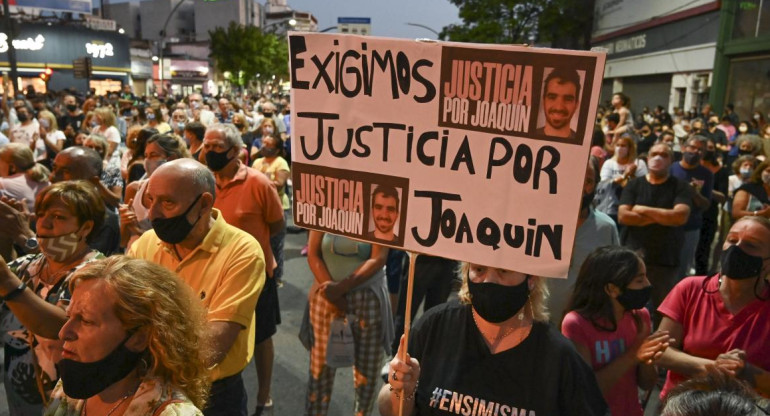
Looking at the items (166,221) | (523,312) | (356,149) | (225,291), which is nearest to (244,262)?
(225,291)

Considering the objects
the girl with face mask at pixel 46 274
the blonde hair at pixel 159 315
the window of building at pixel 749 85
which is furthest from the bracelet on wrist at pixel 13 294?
the window of building at pixel 749 85

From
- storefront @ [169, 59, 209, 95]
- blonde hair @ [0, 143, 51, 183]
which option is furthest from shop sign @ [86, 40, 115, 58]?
blonde hair @ [0, 143, 51, 183]

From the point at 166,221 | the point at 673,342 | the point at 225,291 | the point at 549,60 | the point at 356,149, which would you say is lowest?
the point at 673,342

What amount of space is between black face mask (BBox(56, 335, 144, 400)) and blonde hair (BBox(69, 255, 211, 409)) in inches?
3.2

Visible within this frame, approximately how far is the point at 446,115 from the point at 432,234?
46 centimetres

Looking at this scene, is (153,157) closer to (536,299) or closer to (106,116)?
(536,299)

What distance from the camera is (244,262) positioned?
2859 millimetres

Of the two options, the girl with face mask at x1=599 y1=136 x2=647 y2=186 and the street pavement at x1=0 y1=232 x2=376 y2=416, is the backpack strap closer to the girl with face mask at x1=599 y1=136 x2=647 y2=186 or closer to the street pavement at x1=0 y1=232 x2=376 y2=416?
the street pavement at x1=0 y1=232 x2=376 y2=416

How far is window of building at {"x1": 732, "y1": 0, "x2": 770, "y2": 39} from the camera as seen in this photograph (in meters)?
18.9

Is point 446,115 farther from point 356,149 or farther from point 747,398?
point 747,398

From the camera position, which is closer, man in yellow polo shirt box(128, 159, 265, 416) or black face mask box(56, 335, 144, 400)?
black face mask box(56, 335, 144, 400)

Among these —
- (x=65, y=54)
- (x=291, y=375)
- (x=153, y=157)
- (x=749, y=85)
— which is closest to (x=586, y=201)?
(x=291, y=375)

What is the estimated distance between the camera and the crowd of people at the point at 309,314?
2.02m

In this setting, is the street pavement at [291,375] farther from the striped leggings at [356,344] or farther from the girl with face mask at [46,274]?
the girl with face mask at [46,274]
